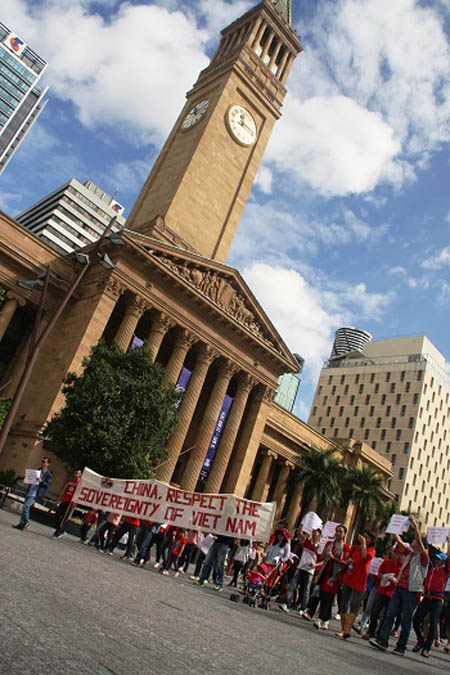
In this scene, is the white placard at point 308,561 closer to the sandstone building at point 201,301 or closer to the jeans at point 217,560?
the jeans at point 217,560

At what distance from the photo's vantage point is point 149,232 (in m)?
36.0

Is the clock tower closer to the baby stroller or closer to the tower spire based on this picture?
the tower spire

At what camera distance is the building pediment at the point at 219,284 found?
31.5m

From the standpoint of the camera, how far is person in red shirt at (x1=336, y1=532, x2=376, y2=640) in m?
9.59

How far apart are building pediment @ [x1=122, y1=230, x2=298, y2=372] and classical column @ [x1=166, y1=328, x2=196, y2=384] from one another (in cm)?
244

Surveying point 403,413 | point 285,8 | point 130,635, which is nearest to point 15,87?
point 285,8

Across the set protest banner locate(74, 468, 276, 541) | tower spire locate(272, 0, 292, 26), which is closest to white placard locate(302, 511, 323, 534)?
protest banner locate(74, 468, 276, 541)

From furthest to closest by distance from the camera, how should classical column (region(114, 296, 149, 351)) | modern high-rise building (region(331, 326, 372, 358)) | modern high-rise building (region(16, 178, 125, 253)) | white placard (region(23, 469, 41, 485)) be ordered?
modern high-rise building (region(331, 326, 372, 358)), modern high-rise building (region(16, 178, 125, 253)), classical column (region(114, 296, 149, 351)), white placard (region(23, 469, 41, 485))

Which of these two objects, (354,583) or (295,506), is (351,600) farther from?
(295,506)

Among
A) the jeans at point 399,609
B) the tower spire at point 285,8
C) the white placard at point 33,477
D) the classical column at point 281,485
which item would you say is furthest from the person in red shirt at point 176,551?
the tower spire at point 285,8

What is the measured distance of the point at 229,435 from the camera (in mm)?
34875

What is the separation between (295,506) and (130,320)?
74.6ft

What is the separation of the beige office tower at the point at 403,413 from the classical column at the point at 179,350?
2045 inches

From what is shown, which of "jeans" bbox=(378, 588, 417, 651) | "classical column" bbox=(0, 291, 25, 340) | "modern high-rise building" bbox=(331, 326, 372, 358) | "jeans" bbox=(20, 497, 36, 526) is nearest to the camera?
"jeans" bbox=(378, 588, 417, 651)
